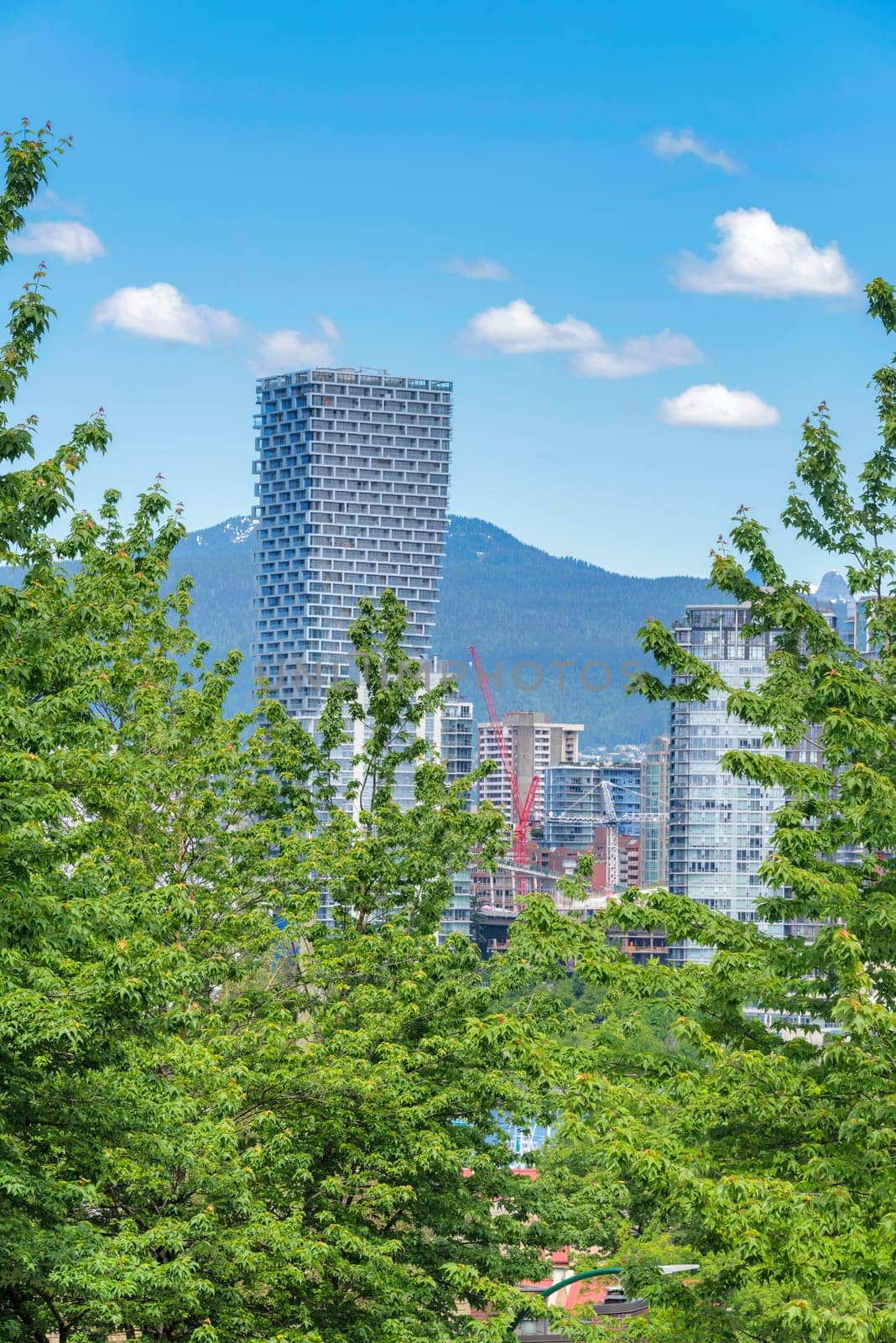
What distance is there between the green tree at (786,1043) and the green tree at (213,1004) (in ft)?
3.51

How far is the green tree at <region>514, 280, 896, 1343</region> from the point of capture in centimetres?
1084

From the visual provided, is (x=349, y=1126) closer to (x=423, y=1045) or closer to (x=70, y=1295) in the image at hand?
(x=423, y=1045)

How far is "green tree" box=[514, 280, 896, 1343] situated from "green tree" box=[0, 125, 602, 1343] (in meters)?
1.07

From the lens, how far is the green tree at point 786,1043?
427 inches

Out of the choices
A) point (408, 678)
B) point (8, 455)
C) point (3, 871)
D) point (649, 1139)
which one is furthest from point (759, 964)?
point (408, 678)

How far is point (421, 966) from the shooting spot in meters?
19.8

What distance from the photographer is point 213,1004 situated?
790 inches

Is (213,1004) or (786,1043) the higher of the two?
(786,1043)

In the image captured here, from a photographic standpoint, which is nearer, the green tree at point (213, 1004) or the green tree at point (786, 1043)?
the green tree at point (786, 1043)

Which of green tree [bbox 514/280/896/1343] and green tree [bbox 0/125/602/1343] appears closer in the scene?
green tree [bbox 514/280/896/1343]

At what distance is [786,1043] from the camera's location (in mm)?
12992

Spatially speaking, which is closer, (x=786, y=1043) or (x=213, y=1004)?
(x=786, y=1043)

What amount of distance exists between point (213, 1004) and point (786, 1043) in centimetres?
930

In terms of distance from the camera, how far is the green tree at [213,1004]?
41.9ft
